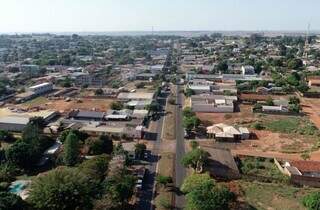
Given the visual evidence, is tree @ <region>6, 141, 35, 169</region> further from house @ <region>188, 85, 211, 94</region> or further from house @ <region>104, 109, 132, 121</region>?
house @ <region>188, 85, 211, 94</region>

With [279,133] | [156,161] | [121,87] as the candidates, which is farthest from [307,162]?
[121,87]

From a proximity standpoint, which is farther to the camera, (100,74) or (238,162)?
(100,74)

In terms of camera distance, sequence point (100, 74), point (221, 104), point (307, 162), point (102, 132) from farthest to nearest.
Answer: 1. point (100, 74)
2. point (221, 104)
3. point (102, 132)
4. point (307, 162)

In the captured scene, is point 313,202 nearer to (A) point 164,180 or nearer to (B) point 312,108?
(A) point 164,180

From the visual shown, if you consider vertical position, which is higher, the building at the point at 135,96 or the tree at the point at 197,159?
the tree at the point at 197,159

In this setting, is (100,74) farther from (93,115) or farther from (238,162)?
(238,162)

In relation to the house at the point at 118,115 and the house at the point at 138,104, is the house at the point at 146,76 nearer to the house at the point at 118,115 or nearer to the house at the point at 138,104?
the house at the point at 138,104

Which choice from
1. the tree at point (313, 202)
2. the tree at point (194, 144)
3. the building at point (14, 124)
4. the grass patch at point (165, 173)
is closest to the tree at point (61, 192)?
the grass patch at point (165, 173)
